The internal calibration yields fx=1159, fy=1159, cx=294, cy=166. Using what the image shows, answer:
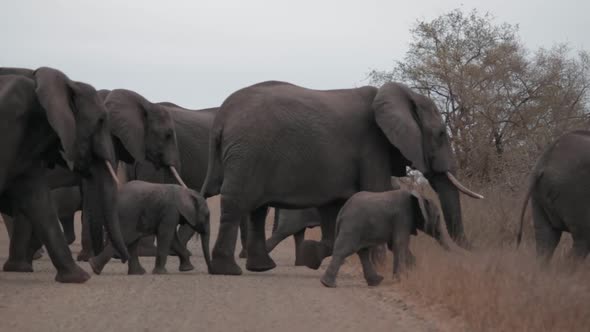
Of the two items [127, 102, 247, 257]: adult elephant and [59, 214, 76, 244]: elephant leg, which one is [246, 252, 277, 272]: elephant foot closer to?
[127, 102, 247, 257]: adult elephant

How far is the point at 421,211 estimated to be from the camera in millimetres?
11234

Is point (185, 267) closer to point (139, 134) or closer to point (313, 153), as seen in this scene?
point (313, 153)

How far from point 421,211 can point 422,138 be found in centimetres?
256

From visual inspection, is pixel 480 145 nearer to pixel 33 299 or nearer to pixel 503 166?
pixel 503 166

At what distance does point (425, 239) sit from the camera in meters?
14.7

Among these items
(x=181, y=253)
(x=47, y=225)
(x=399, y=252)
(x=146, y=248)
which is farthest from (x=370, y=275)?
(x=146, y=248)

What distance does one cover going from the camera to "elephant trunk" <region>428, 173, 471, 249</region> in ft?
44.0

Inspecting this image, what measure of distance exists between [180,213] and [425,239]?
3.58 m

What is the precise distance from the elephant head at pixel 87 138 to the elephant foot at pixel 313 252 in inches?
101

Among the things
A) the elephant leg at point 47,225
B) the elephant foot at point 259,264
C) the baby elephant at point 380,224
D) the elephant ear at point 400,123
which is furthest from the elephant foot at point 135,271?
the elephant ear at point 400,123

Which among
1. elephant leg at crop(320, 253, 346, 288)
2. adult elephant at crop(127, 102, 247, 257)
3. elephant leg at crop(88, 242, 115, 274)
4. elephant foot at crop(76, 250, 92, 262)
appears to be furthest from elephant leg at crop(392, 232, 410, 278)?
adult elephant at crop(127, 102, 247, 257)

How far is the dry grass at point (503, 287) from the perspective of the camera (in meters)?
7.56

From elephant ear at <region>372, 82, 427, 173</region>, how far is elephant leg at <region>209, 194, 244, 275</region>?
78.6 inches

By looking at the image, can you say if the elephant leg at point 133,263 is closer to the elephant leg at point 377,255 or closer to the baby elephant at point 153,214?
the baby elephant at point 153,214
